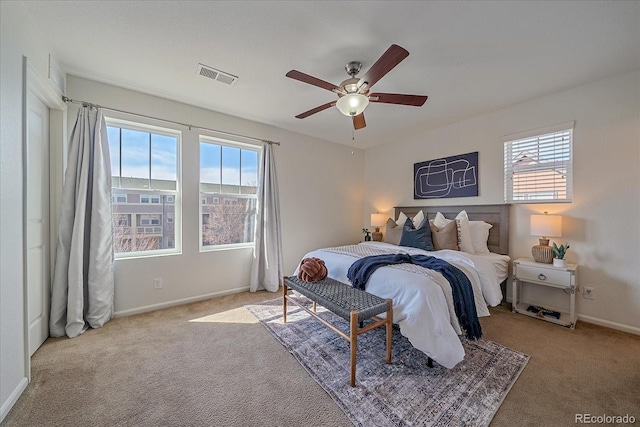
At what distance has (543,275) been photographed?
2.74m

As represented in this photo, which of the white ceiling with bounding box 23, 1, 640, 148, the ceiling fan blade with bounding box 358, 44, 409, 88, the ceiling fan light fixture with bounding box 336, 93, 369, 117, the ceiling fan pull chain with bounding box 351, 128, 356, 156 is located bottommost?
the ceiling fan light fixture with bounding box 336, 93, 369, 117

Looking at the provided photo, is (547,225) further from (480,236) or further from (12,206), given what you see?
(12,206)

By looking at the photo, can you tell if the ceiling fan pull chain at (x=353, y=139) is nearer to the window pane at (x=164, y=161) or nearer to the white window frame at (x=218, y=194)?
the white window frame at (x=218, y=194)

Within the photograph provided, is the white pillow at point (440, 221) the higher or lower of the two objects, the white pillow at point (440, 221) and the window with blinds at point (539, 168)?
the lower

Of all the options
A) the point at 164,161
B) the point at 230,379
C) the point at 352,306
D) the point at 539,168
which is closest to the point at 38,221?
the point at 164,161

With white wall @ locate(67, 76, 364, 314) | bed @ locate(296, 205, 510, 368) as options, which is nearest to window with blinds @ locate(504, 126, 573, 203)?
bed @ locate(296, 205, 510, 368)

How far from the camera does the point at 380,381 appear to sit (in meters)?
1.78

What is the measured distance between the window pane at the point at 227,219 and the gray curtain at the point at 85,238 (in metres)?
1.07

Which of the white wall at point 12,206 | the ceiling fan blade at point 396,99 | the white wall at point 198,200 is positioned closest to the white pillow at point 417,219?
the white wall at point 198,200

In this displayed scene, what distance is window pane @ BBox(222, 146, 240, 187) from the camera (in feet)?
12.1

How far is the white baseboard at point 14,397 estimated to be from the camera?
1.45m

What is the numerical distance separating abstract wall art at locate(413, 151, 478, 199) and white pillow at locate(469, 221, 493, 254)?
19.3 inches

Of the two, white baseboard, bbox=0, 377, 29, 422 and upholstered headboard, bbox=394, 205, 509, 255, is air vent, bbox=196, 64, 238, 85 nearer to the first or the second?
white baseboard, bbox=0, 377, 29, 422

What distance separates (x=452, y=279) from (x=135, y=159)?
3.65 metres
